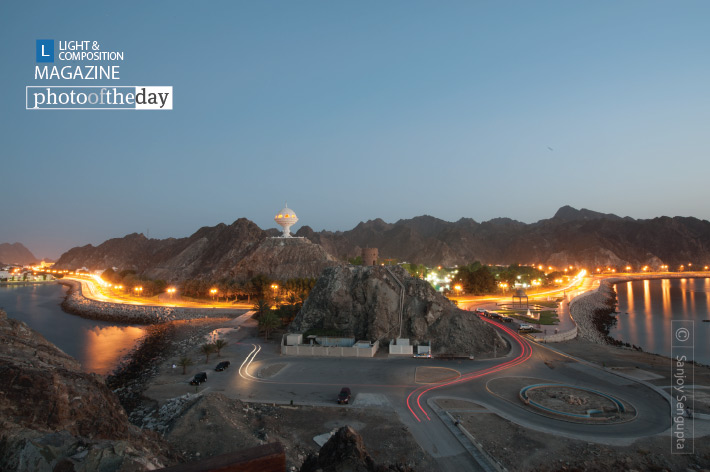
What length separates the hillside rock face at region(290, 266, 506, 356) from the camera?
1705 inches

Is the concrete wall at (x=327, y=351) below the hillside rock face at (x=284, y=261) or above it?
below

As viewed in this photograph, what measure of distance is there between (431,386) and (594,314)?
63968 millimetres

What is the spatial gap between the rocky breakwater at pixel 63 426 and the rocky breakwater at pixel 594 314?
59020 millimetres

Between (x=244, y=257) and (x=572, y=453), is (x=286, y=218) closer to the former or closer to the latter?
(x=244, y=257)

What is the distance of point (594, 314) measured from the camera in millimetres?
79625

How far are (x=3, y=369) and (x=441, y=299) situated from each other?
43181 mm

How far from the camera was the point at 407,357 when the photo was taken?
40688 mm

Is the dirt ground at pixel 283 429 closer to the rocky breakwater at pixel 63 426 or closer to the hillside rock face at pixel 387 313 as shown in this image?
the rocky breakwater at pixel 63 426

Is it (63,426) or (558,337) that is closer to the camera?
(63,426)

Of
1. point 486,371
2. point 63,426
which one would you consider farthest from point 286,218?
point 63,426

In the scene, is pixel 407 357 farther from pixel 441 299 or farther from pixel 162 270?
pixel 162 270

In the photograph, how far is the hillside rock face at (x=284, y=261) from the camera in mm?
118812

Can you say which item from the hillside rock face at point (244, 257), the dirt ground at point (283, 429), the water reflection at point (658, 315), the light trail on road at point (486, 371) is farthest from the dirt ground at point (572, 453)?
the hillside rock face at point (244, 257)

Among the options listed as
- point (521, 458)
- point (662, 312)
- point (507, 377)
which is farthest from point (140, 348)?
point (662, 312)
